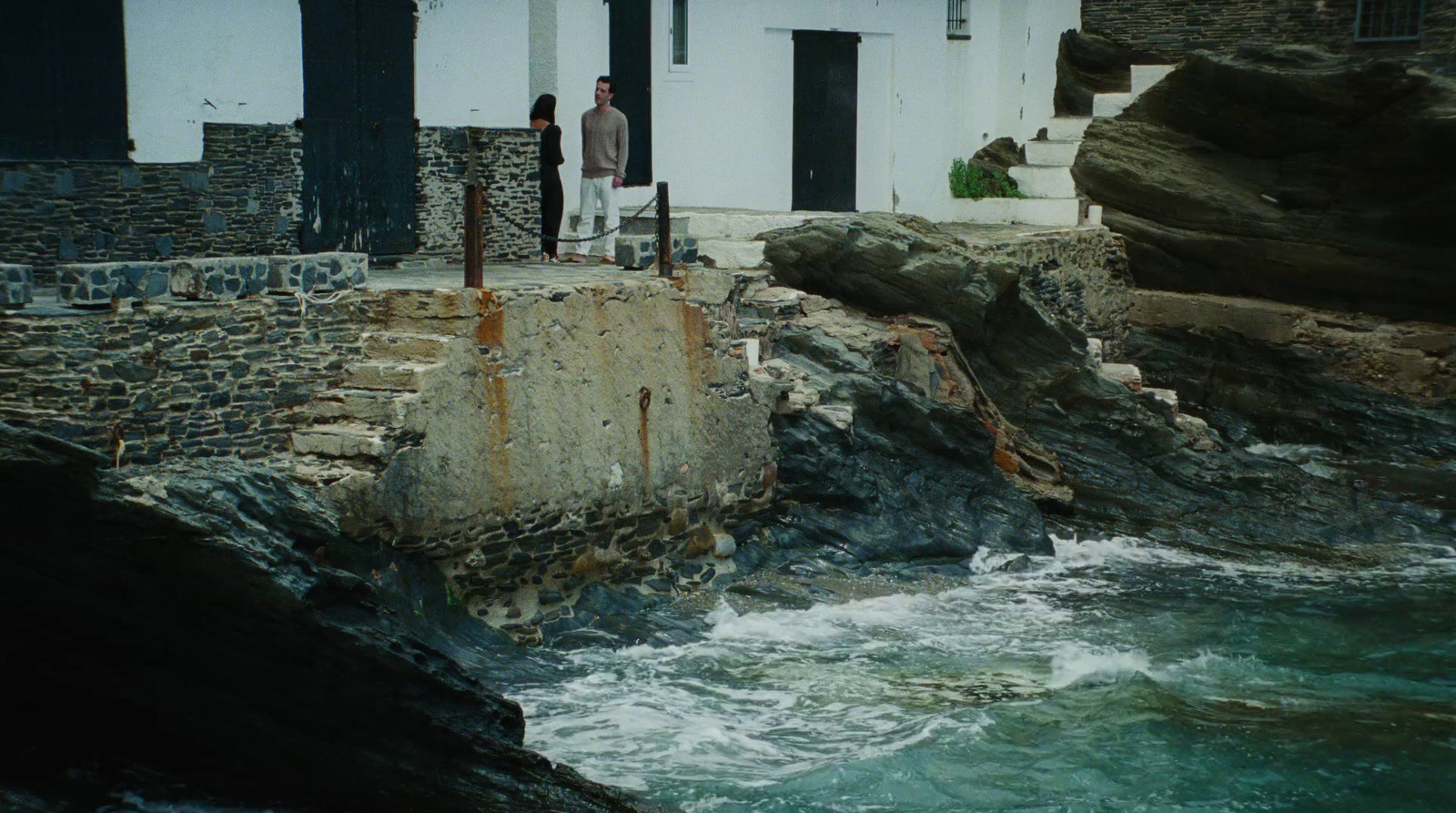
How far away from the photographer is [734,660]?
12.4m

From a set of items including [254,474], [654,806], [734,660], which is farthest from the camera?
[734,660]

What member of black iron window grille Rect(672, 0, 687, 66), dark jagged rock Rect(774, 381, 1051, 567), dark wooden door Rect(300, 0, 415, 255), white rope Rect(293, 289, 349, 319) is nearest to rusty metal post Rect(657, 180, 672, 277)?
dark jagged rock Rect(774, 381, 1051, 567)

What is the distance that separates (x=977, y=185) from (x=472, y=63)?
30.2 feet

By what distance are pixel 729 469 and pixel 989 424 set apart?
3651 millimetres

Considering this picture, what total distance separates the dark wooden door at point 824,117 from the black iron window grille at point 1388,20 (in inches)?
332

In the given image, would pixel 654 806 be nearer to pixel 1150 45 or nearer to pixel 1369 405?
pixel 1369 405

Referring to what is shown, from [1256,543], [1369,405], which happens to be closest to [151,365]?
[1256,543]

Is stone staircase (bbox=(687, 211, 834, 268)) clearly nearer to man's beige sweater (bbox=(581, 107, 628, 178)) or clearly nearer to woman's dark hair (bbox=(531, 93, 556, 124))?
man's beige sweater (bbox=(581, 107, 628, 178))

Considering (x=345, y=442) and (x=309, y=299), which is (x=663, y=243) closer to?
(x=309, y=299)

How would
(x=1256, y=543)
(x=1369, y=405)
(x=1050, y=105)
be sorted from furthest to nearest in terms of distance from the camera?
(x=1050, y=105)
(x=1369, y=405)
(x=1256, y=543)

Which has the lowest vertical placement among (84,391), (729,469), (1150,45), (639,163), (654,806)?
(654,806)

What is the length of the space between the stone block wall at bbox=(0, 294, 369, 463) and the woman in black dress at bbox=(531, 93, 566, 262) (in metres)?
5.10

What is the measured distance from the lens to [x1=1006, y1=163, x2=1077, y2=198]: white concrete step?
23.1 meters

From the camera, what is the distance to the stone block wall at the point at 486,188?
645 inches
